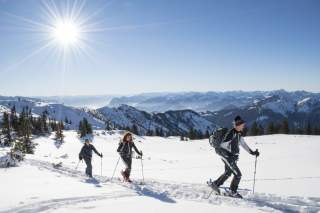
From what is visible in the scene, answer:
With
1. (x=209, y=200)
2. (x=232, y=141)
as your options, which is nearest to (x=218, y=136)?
(x=232, y=141)

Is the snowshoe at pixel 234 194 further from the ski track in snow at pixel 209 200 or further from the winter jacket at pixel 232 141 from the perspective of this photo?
the winter jacket at pixel 232 141

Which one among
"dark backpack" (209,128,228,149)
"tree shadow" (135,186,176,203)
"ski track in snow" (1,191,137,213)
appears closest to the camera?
"ski track in snow" (1,191,137,213)

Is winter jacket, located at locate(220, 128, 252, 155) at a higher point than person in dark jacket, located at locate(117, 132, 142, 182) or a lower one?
higher

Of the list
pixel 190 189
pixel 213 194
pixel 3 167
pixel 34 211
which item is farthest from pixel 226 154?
pixel 3 167

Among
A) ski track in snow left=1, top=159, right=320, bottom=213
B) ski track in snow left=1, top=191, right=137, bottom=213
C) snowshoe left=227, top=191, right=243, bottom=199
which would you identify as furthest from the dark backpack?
ski track in snow left=1, top=191, right=137, bottom=213

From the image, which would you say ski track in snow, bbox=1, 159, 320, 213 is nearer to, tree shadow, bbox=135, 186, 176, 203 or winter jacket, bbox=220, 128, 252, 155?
tree shadow, bbox=135, 186, 176, 203

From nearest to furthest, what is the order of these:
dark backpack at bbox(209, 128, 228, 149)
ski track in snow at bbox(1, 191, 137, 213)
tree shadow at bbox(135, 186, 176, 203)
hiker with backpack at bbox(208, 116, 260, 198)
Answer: ski track in snow at bbox(1, 191, 137, 213)
tree shadow at bbox(135, 186, 176, 203)
hiker with backpack at bbox(208, 116, 260, 198)
dark backpack at bbox(209, 128, 228, 149)

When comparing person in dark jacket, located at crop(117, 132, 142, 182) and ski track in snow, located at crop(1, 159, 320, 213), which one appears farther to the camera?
person in dark jacket, located at crop(117, 132, 142, 182)

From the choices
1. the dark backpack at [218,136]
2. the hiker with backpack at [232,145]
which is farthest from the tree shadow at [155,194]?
the dark backpack at [218,136]

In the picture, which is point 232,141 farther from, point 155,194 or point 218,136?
point 155,194

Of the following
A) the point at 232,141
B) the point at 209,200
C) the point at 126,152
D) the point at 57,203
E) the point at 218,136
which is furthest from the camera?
the point at 126,152

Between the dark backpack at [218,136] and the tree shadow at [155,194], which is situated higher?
the dark backpack at [218,136]

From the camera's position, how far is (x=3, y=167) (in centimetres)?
1930

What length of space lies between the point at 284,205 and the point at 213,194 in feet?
8.97
